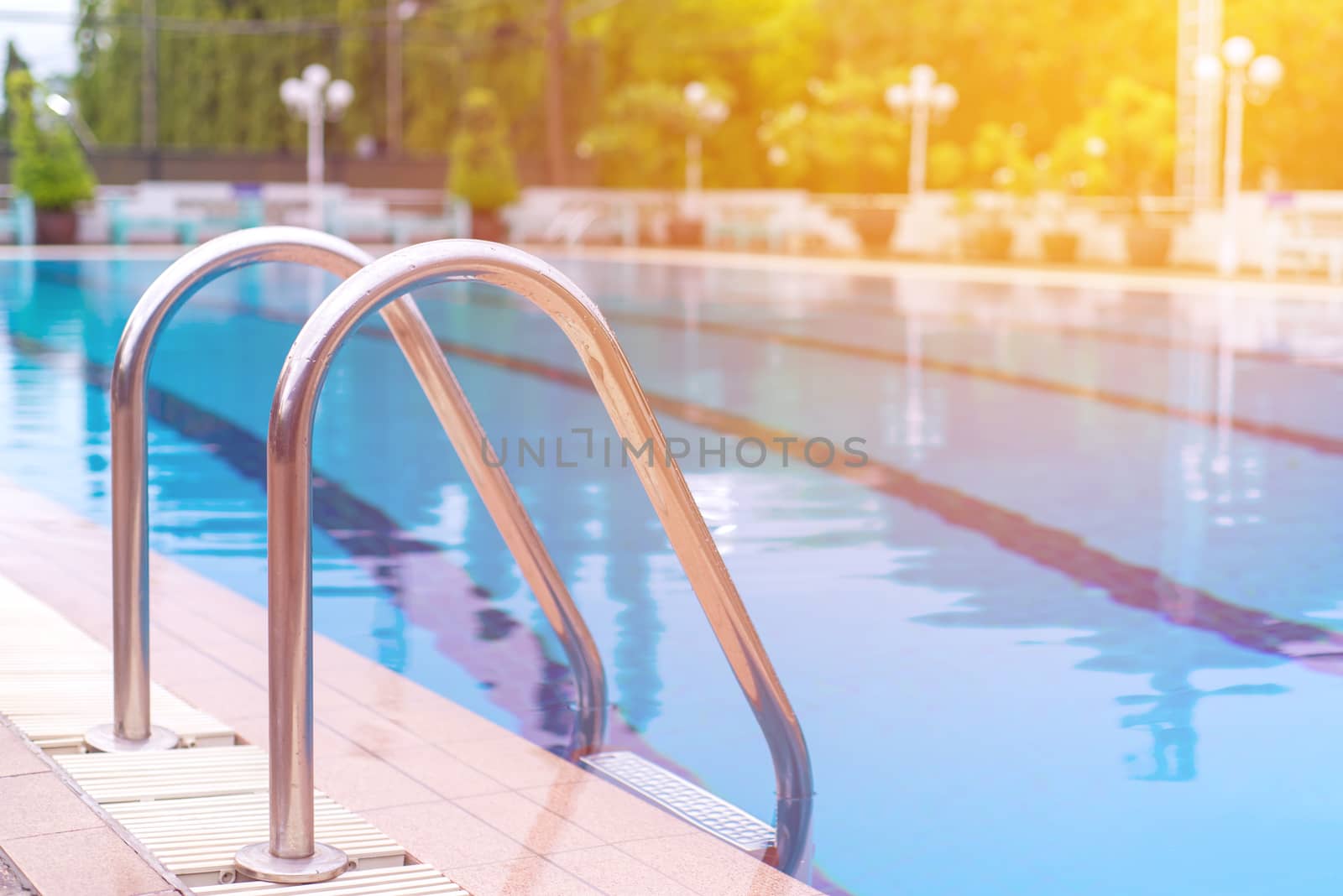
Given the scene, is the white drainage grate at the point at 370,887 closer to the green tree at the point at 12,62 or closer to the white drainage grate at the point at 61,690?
the white drainage grate at the point at 61,690

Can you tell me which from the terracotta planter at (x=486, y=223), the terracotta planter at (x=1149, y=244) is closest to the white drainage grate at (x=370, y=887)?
the terracotta planter at (x=1149, y=244)

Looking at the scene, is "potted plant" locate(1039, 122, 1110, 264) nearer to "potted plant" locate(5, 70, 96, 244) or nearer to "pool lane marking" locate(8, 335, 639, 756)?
"potted plant" locate(5, 70, 96, 244)

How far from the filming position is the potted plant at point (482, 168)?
32062mm

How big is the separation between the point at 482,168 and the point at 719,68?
16788mm

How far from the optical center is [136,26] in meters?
34.6

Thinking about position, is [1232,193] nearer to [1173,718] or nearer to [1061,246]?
[1061,246]

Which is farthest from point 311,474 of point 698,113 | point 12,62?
point 12,62

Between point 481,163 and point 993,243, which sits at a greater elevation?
point 481,163

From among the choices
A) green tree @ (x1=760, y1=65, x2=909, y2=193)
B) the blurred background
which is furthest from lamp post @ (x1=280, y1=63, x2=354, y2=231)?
green tree @ (x1=760, y1=65, x2=909, y2=193)

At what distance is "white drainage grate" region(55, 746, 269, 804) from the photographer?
114 inches

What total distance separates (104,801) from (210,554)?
3008mm

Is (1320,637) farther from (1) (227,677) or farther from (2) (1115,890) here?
(1) (227,677)

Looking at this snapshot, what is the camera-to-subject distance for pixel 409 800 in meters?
3.07

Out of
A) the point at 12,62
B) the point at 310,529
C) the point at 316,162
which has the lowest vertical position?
the point at 310,529
